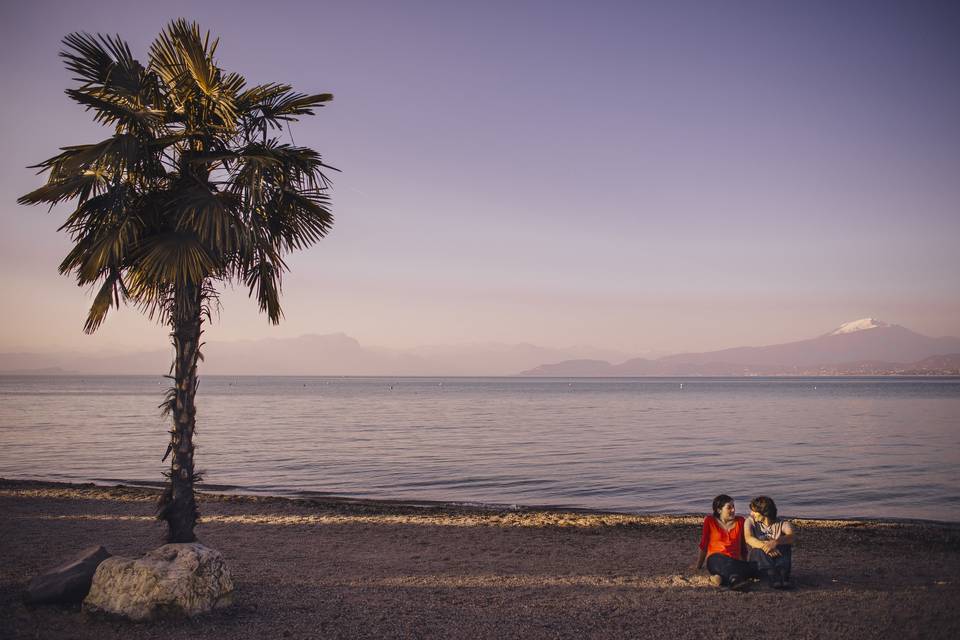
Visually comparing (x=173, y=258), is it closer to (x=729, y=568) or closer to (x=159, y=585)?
(x=159, y=585)

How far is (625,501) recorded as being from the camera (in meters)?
18.9

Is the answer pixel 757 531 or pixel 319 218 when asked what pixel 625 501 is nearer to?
pixel 757 531

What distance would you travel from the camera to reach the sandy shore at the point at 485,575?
775cm

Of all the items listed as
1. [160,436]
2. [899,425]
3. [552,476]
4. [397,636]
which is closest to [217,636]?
[397,636]

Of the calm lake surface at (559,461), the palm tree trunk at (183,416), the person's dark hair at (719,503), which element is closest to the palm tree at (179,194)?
the palm tree trunk at (183,416)

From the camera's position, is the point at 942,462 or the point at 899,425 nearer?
the point at 942,462

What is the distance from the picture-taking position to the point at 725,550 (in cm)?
1007

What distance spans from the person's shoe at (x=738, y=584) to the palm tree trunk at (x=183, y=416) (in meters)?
8.04

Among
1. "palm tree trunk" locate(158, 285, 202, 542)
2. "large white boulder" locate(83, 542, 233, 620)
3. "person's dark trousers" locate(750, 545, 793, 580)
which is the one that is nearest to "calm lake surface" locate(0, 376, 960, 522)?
"person's dark trousers" locate(750, 545, 793, 580)

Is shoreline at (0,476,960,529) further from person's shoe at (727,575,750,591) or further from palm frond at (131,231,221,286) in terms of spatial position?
palm frond at (131,231,221,286)

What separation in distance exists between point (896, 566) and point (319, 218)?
11585mm

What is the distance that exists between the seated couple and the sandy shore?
29cm

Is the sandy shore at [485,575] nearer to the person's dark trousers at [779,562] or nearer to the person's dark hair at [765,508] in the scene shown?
the person's dark trousers at [779,562]

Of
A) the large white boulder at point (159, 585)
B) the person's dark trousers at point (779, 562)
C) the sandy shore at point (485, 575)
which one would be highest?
the large white boulder at point (159, 585)
